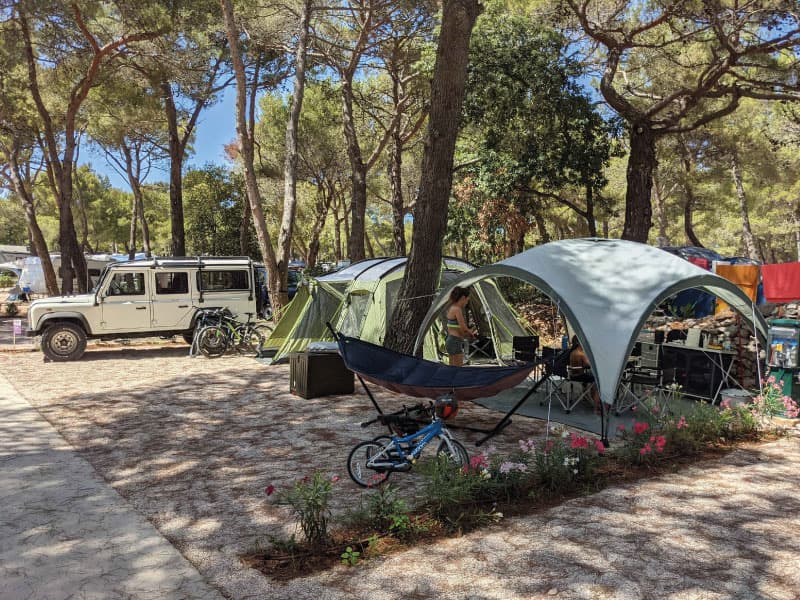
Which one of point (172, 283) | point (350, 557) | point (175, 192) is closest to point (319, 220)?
point (175, 192)

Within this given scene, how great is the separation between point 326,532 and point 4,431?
4.47 meters

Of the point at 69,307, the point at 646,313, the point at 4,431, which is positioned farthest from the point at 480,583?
the point at 69,307

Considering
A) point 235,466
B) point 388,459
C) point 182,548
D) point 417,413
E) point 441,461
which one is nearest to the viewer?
point 182,548

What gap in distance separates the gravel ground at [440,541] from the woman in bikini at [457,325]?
0.75 metres

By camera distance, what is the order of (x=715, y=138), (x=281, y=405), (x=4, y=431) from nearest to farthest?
(x=4, y=431) < (x=281, y=405) < (x=715, y=138)

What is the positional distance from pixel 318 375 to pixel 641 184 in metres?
9.36

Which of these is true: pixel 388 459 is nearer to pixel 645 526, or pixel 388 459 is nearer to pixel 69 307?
pixel 645 526

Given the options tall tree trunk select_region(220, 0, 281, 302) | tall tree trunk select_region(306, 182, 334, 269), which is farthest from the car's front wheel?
tall tree trunk select_region(306, 182, 334, 269)

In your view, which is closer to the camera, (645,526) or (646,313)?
(645,526)

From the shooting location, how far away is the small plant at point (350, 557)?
3.50 m

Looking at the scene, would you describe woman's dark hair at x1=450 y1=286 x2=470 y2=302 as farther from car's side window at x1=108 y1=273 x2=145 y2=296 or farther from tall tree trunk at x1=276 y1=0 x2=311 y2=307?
car's side window at x1=108 y1=273 x2=145 y2=296

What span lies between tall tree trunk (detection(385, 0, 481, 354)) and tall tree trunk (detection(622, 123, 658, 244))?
7147mm

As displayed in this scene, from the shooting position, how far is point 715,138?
23188 millimetres

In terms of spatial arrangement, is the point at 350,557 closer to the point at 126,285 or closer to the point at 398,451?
the point at 398,451
